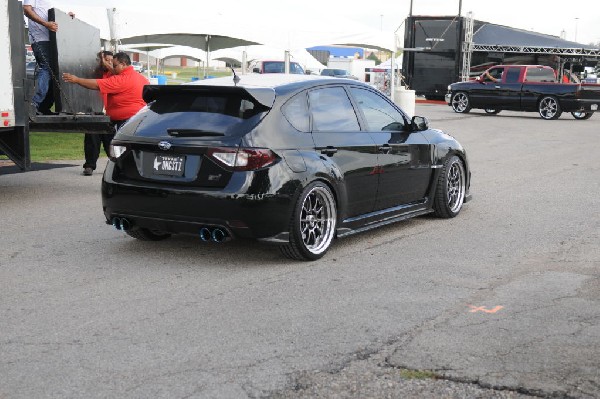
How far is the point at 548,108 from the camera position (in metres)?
29.1

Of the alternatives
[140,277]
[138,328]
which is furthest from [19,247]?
[138,328]

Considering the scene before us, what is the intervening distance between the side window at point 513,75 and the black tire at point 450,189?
69.1 feet

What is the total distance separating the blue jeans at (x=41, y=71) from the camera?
10859mm

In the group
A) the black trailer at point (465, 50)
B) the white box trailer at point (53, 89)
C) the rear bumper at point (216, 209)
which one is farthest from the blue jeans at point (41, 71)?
the black trailer at point (465, 50)

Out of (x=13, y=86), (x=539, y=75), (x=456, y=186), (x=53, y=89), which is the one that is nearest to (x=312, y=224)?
(x=456, y=186)

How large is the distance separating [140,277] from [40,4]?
17.8 feet

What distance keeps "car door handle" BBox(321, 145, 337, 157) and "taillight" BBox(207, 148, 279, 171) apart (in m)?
0.69

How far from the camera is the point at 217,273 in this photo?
6.76m

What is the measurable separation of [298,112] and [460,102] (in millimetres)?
24837

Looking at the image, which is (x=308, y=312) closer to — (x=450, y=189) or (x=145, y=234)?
(x=145, y=234)

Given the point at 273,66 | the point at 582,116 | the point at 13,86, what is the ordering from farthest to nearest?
1. the point at 273,66
2. the point at 582,116
3. the point at 13,86

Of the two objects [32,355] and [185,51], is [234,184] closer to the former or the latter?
[32,355]

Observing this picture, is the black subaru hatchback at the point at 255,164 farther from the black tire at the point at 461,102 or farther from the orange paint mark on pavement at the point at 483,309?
the black tire at the point at 461,102

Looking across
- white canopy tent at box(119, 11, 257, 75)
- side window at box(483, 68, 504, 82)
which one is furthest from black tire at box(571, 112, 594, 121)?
white canopy tent at box(119, 11, 257, 75)
